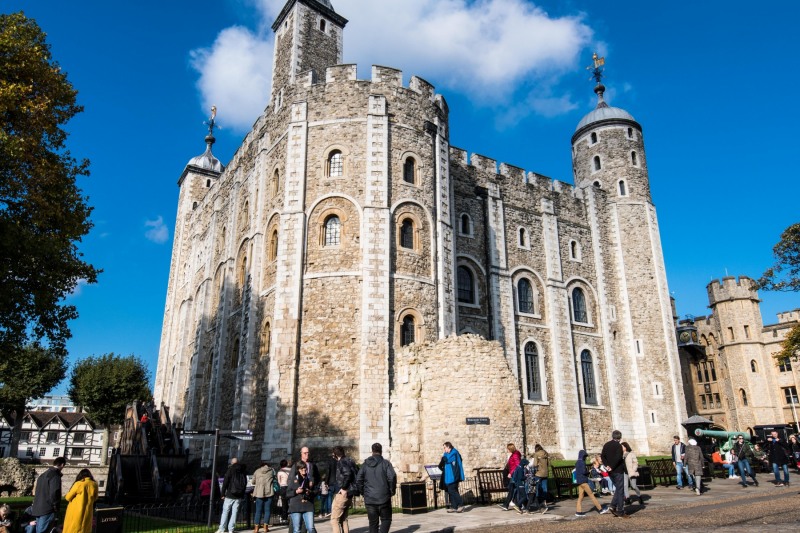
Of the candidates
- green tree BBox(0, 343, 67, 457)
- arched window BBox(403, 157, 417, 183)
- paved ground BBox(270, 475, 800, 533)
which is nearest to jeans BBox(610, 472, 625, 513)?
paved ground BBox(270, 475, 800, 533)

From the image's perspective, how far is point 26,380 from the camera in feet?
126

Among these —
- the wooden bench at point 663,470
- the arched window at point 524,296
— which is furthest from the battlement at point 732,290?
the wooden bench at point 663,470

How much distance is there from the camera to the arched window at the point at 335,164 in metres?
21.6

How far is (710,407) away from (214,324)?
3728 centimetres

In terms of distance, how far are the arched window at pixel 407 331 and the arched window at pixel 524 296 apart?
966 centimetres

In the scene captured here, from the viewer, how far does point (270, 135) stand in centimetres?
2436

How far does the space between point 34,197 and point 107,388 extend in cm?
3012

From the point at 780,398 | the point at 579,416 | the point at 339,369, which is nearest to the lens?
the point at 339,369

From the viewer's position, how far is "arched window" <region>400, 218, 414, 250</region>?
830 inches

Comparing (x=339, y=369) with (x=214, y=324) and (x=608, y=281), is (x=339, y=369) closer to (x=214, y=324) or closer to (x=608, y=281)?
(x=214, y=324)

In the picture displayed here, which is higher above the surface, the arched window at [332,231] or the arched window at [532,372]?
the arched window at [332,231]

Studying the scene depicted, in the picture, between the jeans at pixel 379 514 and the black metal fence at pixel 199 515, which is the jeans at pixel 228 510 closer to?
the black metal fence at pixel 199 515

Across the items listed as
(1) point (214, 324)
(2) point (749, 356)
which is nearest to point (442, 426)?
(1) point (214, 324)

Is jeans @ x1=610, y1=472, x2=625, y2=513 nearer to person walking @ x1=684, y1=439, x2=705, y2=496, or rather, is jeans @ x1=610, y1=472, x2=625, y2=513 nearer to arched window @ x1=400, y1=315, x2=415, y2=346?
person walking @ x1=684, y1=439, x2=705, y2=496
